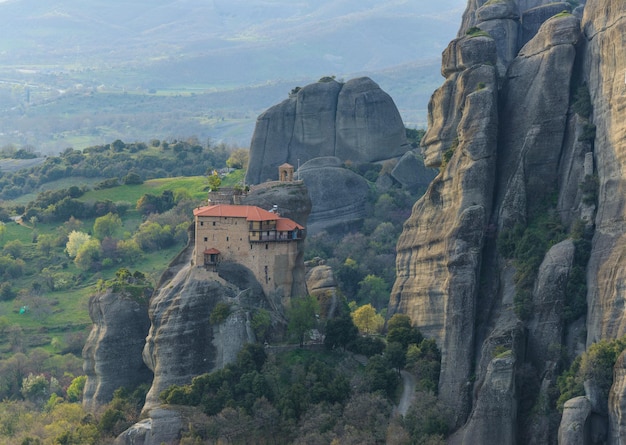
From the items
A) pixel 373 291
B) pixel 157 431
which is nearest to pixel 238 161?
pixel 373 291

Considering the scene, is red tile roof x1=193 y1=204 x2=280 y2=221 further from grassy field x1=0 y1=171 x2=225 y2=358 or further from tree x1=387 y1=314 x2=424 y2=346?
grassy field x1=0 y1=171 x2=225 y2=358

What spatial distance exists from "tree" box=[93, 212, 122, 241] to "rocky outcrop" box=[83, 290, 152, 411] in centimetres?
4248

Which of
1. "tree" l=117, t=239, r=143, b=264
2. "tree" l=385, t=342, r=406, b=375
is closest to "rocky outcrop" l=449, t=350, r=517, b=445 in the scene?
"tree" l=385, t=342, r=406, b=375

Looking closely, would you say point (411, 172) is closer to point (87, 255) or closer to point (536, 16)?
point (87, 255)

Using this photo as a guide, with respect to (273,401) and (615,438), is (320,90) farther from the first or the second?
(615,438)

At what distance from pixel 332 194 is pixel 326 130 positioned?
8834 mm

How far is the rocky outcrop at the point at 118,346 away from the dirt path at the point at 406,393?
580 inches

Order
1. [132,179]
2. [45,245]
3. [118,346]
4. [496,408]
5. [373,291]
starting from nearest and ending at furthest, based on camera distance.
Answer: [496,408] → [118,346] → [373,291] → [45,245] → [132,179]

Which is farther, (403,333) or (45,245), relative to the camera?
(45,245)

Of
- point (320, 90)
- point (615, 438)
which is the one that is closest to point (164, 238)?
point (320, 90)

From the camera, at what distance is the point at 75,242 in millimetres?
127500

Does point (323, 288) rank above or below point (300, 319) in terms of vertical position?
above

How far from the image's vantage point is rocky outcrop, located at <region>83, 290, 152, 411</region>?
86.3 metres

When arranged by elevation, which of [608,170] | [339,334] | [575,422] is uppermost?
[608,170]
